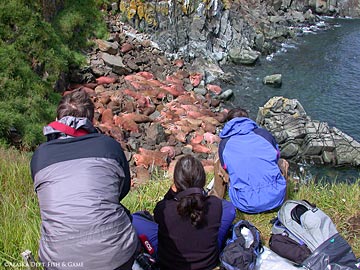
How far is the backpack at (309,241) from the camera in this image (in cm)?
459

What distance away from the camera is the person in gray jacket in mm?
3346

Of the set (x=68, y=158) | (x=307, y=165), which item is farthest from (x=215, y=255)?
(x=307, y=165)

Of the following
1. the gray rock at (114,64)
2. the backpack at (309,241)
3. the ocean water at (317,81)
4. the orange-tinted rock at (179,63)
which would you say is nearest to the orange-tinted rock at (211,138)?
the ocean water at (317,81)

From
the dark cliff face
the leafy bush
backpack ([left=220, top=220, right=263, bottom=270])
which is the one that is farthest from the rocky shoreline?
backpack ([left=220, top=220, right=263, bottom=270])

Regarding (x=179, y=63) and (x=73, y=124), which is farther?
(x=179, y=63)

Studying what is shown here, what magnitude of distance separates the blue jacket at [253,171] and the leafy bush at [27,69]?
701 centimetres

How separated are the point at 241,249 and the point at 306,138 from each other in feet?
43.9

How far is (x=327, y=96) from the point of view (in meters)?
22.1

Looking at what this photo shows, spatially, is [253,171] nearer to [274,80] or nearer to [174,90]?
[174,90]

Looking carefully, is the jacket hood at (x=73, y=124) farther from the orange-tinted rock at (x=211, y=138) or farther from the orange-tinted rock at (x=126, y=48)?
the orange-tinted rock at (x=126, y=48)

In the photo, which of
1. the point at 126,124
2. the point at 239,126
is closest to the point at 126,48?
the point at 126,124

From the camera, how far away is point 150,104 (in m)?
17.4

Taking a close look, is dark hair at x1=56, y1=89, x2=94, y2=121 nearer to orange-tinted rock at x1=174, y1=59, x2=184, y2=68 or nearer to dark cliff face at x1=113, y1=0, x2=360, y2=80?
orange-tinted rock at x1=174, y1=59, x2=184, y2=68

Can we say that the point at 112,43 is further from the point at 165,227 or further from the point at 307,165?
the point at 165,227
